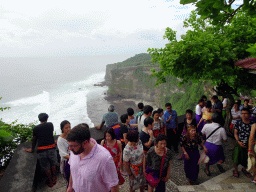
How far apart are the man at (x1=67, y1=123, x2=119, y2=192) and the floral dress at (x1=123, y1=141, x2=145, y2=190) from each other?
0.97 metres

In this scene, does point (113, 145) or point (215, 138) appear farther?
point (215, 138)

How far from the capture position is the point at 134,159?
10.5 ft

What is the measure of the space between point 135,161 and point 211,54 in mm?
3649

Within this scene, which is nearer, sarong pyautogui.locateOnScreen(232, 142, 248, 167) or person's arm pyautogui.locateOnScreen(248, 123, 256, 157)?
person's arm pyautogui.locateOnScreen(248, 123, 256, 157)

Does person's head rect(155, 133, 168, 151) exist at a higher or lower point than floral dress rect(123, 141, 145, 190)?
higher

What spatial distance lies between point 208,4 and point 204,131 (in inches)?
131

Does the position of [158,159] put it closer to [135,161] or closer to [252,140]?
[135,161]

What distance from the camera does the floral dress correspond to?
3180 mm

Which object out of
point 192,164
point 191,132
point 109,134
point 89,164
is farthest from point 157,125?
point 89,164

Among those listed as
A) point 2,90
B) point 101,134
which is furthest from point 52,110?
point 101,134

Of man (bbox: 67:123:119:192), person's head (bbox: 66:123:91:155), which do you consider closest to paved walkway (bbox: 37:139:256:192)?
man (bbox: 67:123:119:192)

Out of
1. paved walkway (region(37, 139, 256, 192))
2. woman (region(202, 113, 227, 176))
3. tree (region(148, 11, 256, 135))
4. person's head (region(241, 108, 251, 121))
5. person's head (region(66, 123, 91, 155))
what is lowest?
paved walkway (region(37, 139, 256, 192))

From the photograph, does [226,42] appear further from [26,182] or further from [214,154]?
[26,182]

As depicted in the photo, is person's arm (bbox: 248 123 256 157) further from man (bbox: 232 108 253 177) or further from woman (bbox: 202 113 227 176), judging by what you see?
woman (bbox: 202 113 227 176)
